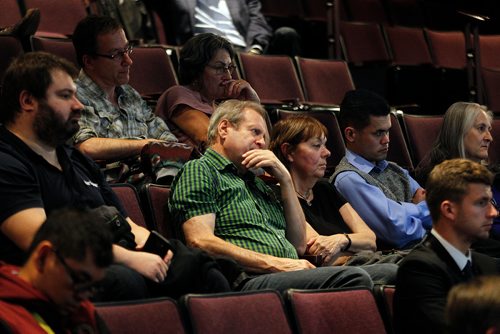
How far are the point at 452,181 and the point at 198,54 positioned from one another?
45.9 inches

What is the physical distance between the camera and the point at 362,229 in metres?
2.92

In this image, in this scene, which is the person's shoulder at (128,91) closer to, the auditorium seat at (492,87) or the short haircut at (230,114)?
the short haircut at (230,114)

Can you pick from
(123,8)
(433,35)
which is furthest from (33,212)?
(433,35)

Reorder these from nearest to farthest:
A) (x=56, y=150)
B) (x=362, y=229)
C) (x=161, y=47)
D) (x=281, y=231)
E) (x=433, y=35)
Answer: (x=56, y=150), (x=281, y=231), (x=362, y=229), (x=161, y=47), (x=433, y=35)

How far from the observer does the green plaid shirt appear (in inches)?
98.5

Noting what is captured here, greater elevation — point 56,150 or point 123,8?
point 56,150

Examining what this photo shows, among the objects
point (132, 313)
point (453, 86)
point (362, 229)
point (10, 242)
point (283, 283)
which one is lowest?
point (453, 86)

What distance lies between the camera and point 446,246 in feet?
7.24

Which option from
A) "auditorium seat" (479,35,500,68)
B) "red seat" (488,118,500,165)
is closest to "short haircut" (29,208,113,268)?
"red seat" (488,118,500,165)

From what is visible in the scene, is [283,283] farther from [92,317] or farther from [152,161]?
[92,317]

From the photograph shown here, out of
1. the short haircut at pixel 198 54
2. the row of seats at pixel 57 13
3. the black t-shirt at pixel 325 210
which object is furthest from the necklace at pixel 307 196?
the row of seats at pixel 57 13

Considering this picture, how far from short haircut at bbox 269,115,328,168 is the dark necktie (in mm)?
797

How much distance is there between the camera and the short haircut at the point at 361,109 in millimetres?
3254

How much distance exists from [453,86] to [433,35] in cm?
65
